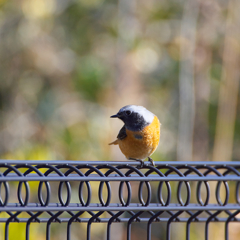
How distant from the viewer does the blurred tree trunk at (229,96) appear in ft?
14.6

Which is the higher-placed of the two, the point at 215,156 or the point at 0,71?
the point at 0,71

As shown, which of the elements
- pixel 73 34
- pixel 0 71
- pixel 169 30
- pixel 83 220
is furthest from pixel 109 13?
→ pixel 83 220

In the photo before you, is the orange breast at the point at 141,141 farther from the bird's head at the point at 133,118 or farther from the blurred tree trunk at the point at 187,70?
the blurred tree trunk at the point at 187,70

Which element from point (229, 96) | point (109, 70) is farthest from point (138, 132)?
point (109, 70)

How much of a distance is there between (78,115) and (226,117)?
8.00 ft

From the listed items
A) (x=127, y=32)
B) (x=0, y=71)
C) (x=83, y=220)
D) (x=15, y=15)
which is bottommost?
(x=83, y=220)

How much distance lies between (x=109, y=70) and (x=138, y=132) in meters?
3.02

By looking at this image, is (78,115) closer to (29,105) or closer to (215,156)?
(29,105)

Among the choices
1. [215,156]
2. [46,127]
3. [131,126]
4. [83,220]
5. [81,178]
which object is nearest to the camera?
[81,178]

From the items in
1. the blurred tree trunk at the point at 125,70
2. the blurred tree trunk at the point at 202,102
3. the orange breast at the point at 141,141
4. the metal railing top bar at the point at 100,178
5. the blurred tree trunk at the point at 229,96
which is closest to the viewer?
the metal railing top bar at the point at 100,178

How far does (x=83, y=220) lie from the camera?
5.17 ft

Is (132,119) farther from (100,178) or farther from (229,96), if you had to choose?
(229,96)

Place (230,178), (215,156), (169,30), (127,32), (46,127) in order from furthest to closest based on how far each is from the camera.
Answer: (169,30) → (46,127) → (127,32) → (215,156) → (230,178)

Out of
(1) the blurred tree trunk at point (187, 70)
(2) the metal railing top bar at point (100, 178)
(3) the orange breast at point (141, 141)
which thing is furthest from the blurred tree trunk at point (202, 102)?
(2) the metal railing top bar at point (100, 178)
